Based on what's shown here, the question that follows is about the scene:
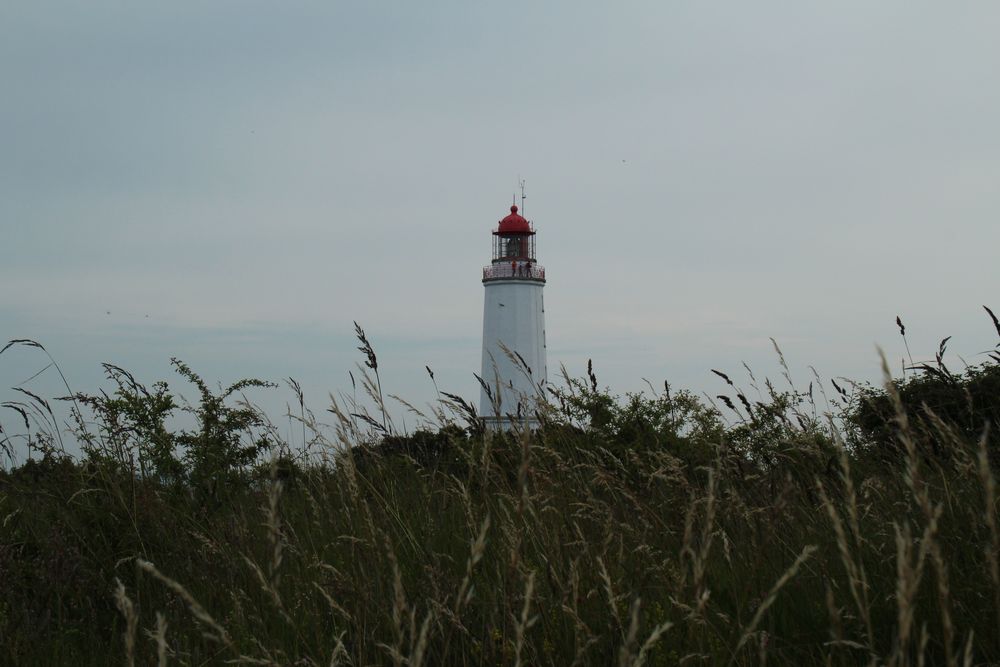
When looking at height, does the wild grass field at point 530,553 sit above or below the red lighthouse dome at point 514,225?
below

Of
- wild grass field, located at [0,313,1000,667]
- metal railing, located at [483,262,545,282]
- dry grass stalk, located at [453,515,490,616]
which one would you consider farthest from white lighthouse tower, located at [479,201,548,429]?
dry grass stalk, located at [453,515,490,616]

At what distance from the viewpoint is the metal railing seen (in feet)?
119

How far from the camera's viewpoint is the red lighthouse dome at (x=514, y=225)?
37319mm

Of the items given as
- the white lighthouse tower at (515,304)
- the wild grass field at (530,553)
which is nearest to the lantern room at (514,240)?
the white lighthouse tower at (515,304)

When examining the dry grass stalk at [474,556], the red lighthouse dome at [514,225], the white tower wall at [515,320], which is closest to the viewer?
the dry grass stalk at [474,556]

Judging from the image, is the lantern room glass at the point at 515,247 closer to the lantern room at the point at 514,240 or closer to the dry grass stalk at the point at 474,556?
the lantern room at the point at 514,240

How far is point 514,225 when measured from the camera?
3750 centimetres

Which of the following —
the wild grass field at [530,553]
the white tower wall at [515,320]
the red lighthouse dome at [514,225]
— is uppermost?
the red lighthouse dome at [514,225]

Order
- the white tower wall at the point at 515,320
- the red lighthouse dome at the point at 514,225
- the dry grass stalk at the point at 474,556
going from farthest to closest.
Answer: the red lighthouse dome at the point at 514,225 → the white tower wall at the point at 515,320 → the dry grass stalk at the point at 474,556

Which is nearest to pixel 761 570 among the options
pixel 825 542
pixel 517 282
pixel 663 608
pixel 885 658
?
pixel 825 542

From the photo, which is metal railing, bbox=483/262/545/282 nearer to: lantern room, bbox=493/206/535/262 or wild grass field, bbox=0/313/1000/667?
lantern room, bbox=493/206/535/262

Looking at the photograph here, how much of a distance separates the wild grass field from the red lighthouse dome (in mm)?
31066

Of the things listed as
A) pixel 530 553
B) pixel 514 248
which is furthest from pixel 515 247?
pixel 530 553

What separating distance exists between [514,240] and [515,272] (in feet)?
6.34
